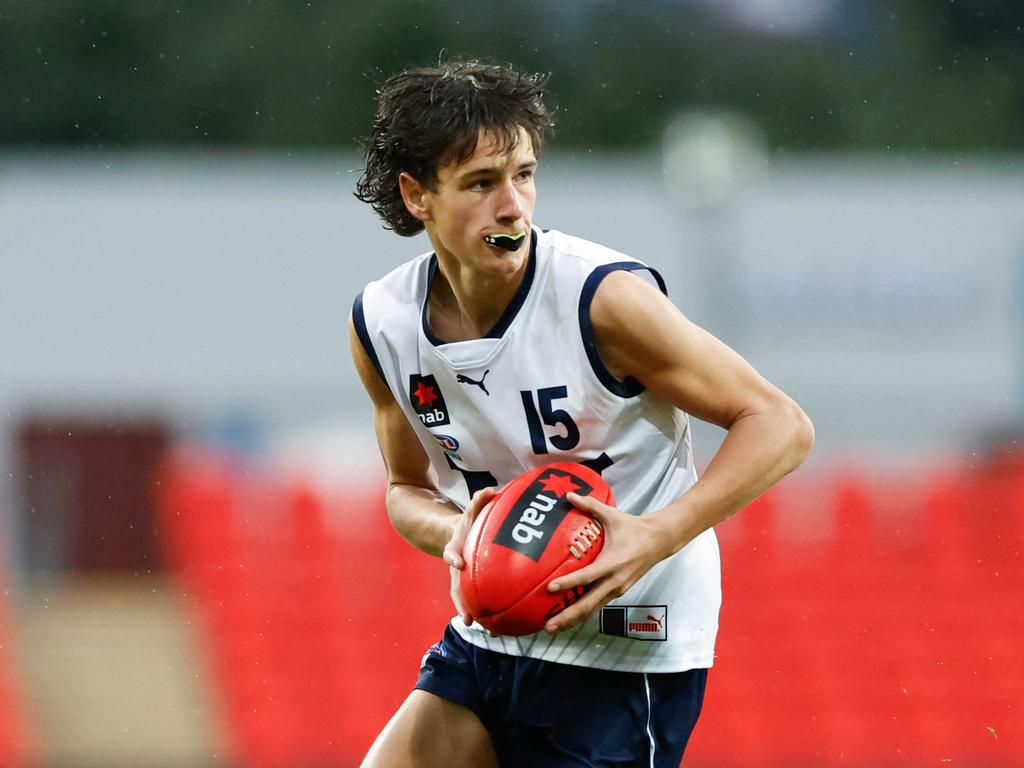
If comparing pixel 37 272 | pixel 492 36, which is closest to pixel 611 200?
pixel 37 272

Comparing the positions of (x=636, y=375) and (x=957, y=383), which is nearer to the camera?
(x=636, y=375)

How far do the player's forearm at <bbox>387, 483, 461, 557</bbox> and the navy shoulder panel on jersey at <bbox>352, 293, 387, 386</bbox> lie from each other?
0.98ft

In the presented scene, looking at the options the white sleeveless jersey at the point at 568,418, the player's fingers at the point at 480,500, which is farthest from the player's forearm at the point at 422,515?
the player's fingers at the point at 480,500

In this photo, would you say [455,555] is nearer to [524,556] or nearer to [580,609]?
[524,556]

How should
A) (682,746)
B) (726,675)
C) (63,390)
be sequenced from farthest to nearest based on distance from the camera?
(63,390)
(726,675)
(682,746)

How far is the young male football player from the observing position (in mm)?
2844

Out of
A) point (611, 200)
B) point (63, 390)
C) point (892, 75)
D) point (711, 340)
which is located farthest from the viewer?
point (892, 75)

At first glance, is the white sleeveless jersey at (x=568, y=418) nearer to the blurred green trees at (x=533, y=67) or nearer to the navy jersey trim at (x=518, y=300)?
the navy jersey trim at (x=518, y=300)

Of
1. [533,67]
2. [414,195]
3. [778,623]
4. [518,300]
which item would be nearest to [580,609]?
[518,300]

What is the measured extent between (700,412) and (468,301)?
1.78ft

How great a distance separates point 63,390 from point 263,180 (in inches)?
116

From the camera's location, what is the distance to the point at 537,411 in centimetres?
302

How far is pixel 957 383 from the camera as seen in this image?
14.6 meters

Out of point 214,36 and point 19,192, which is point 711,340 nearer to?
point 19,192
